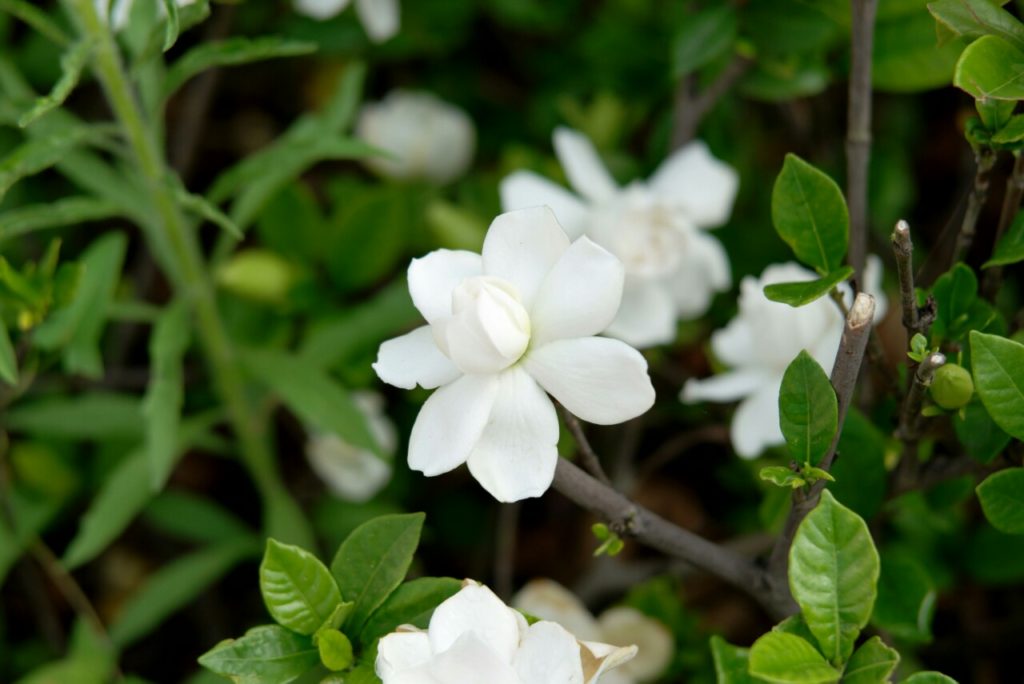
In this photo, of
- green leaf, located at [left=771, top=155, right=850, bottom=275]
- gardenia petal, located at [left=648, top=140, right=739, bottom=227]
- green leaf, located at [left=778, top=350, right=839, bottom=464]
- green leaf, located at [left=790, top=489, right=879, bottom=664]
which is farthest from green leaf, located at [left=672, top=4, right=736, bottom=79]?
green leaf, located at [left=790, top=489, right=879, bottom=664]

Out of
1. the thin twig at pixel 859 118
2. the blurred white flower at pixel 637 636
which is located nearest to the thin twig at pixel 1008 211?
the thin twig at pixel 859 118

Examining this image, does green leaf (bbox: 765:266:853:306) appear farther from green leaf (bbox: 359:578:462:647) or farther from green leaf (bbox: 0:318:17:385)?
green leaf (bbox: 0:318:17:385)

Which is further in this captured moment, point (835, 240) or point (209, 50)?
point (209, 50)

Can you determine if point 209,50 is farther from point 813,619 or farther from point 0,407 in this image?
point 813,619

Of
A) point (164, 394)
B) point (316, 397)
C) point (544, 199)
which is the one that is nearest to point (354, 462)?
point (316, 397)

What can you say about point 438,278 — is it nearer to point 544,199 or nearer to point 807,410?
point 807,410

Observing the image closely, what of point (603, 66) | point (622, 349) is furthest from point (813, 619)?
point (603, 66)
